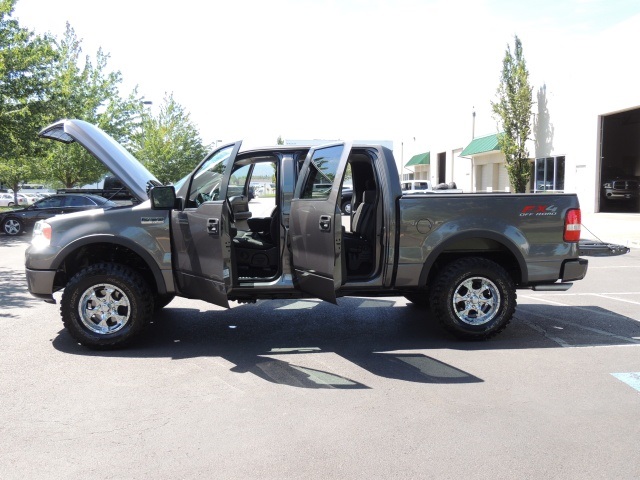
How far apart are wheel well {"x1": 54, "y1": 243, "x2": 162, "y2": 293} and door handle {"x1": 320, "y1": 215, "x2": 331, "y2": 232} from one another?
1.92 m

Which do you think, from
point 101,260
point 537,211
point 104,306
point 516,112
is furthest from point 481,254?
point 516,112

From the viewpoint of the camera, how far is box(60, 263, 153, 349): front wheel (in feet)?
18.8

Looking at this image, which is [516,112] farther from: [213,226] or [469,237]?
[213,226]

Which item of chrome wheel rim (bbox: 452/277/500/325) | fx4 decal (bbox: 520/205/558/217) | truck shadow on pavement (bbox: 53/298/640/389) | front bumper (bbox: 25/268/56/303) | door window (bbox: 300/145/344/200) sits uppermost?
door window (bbox: 300/145/344/200)

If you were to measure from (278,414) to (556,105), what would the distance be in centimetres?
2789

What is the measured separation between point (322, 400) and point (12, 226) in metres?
18.5

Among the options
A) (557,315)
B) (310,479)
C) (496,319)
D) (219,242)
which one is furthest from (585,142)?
(310,479)

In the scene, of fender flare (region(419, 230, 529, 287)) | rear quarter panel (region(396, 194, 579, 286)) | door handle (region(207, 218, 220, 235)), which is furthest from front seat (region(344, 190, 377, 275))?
door handle (region(207, 218, 220, 235))

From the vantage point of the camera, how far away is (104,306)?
229 inches

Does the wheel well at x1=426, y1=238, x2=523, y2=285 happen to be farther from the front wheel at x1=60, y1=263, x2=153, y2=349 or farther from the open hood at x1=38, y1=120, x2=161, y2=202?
the open hood at x1=38, y1=120, x2=161, y2=202

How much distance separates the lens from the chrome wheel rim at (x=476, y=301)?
19.9ft

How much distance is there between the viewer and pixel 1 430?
155 inches

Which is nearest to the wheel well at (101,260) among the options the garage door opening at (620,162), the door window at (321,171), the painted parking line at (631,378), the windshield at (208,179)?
the windshield at (208,179)

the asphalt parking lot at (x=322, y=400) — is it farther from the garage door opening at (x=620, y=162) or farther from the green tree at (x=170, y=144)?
the green tree at (x=170, y=144)
